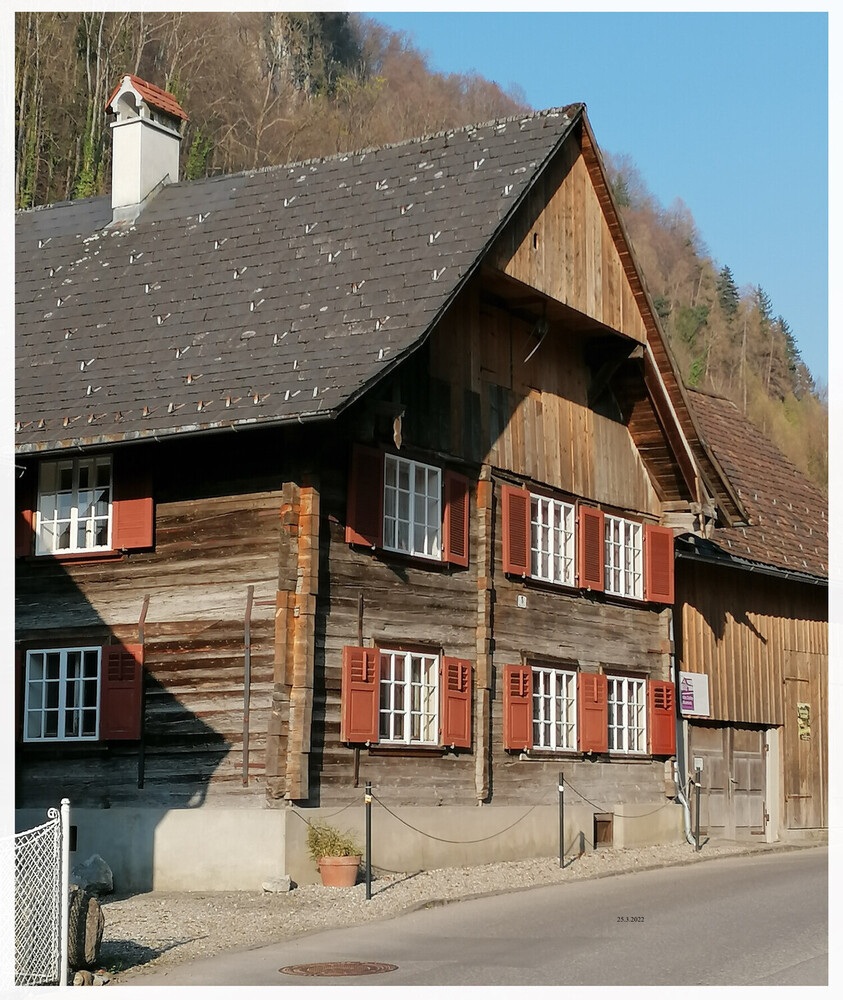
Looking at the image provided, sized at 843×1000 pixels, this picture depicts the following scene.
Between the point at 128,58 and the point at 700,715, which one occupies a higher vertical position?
the point at 128,58

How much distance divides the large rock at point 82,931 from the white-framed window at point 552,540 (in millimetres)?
11565

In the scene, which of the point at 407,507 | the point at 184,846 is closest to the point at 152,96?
the point at 407,507

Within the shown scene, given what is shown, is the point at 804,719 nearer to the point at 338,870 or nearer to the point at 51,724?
the point at 338,870

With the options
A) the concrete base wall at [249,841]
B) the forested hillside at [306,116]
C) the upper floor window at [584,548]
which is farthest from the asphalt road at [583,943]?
the forested hillside at [306,116]

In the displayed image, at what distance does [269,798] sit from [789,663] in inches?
598

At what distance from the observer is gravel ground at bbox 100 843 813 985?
1300 centimetres

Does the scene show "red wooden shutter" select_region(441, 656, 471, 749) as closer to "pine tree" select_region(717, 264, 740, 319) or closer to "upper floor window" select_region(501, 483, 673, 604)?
"upper floor window" select_region(501, 483, 673, 604)

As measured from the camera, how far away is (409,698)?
19.5m

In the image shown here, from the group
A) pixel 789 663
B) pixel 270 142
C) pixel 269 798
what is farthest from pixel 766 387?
pixel 269 798

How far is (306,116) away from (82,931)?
5358 centimetres

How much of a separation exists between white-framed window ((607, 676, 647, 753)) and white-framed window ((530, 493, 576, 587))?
2156 mm

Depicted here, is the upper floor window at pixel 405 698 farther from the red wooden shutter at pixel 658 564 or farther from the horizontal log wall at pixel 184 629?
the red wooden shutter at pixel 658 564

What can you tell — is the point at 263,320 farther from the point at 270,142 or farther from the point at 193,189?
the point at 270,142
